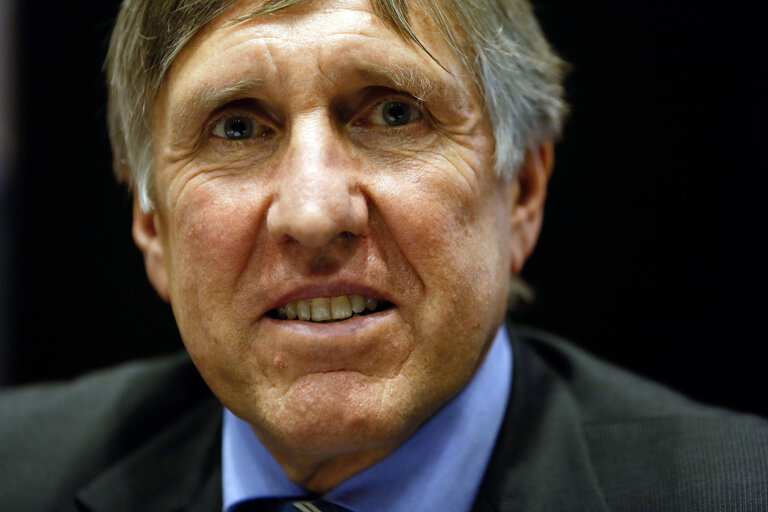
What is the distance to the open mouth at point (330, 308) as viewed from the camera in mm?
1473

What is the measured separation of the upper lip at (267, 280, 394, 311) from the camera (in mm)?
1451

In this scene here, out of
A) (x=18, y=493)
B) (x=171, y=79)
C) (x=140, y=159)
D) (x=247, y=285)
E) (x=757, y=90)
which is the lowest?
(x=18, y=493)

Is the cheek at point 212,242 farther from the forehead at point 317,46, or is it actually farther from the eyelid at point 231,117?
the forehead at point 317,46

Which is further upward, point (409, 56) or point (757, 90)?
point (409, 56)

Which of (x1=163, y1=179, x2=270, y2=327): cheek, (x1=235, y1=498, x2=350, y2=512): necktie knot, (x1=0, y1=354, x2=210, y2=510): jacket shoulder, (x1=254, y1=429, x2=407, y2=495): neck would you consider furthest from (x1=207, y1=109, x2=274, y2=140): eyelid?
(x1=0, y1=354, x2=210, y2=510): jacket shoulder

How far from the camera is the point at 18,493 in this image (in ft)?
6.62

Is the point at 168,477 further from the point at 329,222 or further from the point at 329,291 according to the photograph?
the point at 329,222

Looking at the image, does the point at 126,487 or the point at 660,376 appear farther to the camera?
the point at 660,376

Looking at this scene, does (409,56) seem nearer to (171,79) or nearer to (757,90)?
(171,79)

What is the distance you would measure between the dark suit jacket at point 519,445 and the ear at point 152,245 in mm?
454

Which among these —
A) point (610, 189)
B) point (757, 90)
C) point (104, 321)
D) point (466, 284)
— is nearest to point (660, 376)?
point (610, 189)


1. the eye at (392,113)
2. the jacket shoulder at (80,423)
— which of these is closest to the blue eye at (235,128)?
the eye at (392,113)

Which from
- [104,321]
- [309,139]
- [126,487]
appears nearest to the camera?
[309,139]

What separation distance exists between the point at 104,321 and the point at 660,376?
209 cm
